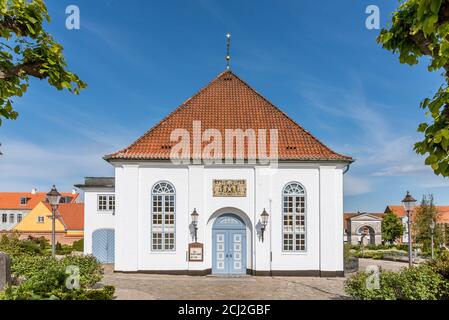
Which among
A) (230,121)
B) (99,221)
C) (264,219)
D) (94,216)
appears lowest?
(99,221)

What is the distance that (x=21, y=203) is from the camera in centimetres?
6506

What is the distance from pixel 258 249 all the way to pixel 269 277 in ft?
4.49

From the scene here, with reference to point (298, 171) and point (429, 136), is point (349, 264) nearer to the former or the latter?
point (298, 171)

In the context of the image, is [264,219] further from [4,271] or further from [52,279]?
[4,271]

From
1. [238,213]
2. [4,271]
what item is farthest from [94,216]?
[4,271]

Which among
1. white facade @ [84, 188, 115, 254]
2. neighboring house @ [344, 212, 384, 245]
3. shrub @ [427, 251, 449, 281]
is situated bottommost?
neighboring house @ [344, 212, 384, 245]

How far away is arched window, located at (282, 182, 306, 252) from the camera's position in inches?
687

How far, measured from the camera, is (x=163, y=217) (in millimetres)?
17531

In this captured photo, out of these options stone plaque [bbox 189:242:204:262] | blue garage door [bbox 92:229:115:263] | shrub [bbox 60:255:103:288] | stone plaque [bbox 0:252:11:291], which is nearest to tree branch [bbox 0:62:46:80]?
stone plaque [bbox 0:252:11:291]

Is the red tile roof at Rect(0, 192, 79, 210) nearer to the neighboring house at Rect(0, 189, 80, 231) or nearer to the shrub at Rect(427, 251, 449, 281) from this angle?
the neighboring house at Rect(0, 189, 80, 231)

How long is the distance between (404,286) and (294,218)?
8.59 meters

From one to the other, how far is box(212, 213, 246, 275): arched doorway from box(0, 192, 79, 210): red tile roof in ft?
172

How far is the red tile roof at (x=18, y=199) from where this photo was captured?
212ft
